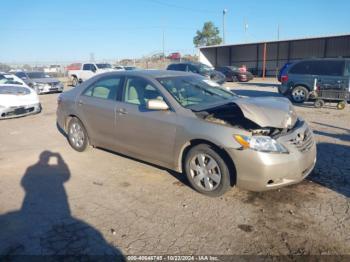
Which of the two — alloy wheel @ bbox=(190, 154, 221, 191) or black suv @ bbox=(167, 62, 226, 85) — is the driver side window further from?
black suv @ bbox=(167, 62, 226, 85)

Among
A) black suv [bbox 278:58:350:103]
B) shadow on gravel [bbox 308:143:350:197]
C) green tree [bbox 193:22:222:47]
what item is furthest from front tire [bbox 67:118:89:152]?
green tree [bbox 193:22:222:47]

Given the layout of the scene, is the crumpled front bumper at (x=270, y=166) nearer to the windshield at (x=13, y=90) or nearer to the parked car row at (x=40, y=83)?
the windshield at (x=13, y=90)

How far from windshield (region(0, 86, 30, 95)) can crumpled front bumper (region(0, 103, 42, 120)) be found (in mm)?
461

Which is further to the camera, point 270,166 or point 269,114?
point 269,114

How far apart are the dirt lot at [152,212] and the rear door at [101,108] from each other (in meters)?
0.48

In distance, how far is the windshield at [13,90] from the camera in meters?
9.57

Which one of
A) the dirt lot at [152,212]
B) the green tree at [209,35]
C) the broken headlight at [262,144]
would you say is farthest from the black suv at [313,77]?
the green tree at [209,35]

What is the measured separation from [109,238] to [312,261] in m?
1.96

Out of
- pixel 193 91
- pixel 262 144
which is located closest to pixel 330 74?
pixel 193 91

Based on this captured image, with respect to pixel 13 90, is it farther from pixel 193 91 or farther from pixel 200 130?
pixel 200 130

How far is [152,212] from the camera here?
3748mm

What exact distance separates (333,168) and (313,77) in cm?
811

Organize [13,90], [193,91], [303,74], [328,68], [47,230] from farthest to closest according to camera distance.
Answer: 1. [303,74]
2. [328,68]
3. [13,90]
4. [193,91]
5. [47,230]

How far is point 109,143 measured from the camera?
17.5 feet
